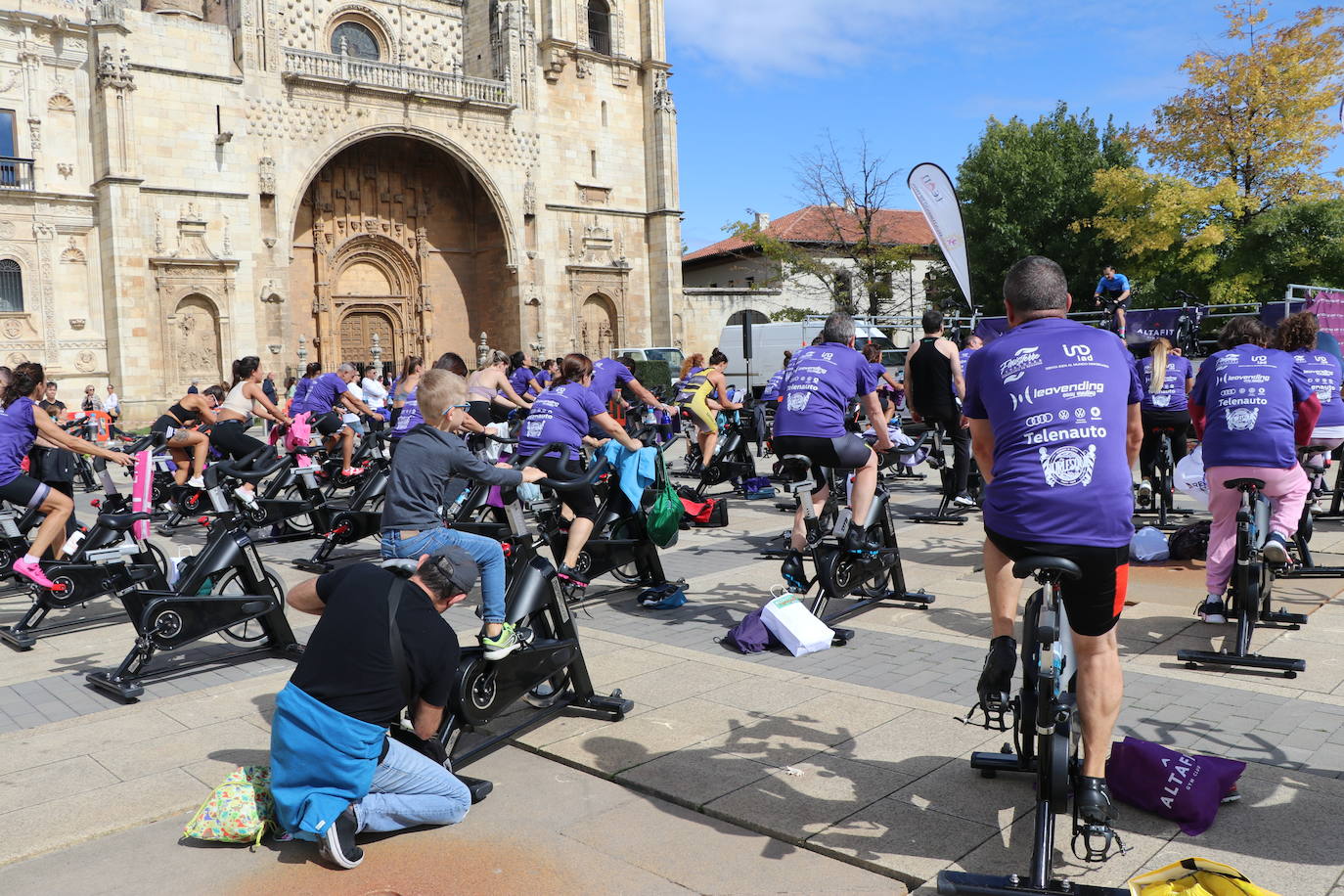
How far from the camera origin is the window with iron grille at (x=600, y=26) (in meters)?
38.7

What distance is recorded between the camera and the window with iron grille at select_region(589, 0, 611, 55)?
38.7 metres

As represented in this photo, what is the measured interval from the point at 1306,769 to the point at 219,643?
633cm

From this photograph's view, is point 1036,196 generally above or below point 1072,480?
above

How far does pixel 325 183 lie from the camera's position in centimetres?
3409

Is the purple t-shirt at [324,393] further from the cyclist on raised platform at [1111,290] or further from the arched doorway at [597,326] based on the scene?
the arched doorway at [597,326]

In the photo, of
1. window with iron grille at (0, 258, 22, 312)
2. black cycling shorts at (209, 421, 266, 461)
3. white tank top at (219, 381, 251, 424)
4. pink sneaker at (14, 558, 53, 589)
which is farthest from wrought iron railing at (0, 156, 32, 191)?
pink sneaker at (14, 558, 53, 589)

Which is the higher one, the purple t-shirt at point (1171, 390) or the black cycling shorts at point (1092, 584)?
the purple t-shirt at point (1171, 390)

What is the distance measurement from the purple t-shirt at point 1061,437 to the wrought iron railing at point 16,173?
29.9m

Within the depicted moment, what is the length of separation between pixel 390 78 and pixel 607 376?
85.3 feet

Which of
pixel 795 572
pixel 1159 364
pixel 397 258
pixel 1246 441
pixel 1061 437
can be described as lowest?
pixel 795 572

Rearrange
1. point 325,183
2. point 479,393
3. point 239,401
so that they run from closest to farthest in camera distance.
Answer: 1. point 479,393
2. point 239,401
3. point 325,183

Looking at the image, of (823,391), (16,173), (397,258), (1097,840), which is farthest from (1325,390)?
(397,258)

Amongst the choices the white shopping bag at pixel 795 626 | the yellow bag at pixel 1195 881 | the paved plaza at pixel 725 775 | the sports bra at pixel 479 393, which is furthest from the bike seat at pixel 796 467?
Result: the sports bra at pixel 479 393

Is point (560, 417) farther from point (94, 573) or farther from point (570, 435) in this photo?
point (94, 573)
